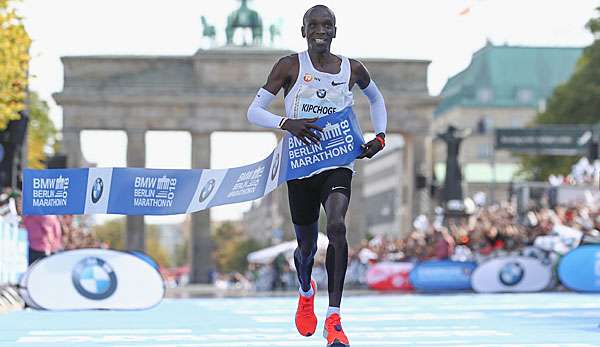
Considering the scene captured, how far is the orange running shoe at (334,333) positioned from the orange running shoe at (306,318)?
652 millimetres

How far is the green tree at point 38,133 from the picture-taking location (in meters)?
64.4

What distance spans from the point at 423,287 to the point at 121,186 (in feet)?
66.9

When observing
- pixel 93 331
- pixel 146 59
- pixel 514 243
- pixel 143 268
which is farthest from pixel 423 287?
pixel 146 59

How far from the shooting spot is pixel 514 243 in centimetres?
2809

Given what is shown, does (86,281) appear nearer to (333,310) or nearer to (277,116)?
(277,116)

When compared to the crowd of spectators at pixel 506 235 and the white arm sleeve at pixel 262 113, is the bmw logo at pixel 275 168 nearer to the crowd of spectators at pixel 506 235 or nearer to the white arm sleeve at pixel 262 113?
the white arm sleeve at pixel 262 113

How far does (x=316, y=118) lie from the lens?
9.52m

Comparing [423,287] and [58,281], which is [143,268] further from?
[423,287]

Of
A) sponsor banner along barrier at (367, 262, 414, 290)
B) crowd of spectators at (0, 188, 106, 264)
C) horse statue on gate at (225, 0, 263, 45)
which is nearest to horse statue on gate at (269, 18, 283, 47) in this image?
horse statue on gate at (225, 0, 263, 45)

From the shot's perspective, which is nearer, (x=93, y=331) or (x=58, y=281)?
(x=93, y=331)

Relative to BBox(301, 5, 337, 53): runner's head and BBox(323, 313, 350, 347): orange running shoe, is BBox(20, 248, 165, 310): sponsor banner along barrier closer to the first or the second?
→ BBox(301, 5, 337, 53): runner's head

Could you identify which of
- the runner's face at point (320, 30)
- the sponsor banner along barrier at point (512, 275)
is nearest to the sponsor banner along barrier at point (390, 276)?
the sponsor banner along barrier at point (512, 275)

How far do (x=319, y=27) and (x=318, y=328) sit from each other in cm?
448

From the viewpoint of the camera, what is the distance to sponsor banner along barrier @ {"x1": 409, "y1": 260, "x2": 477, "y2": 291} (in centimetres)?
2906
